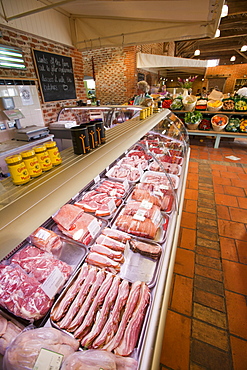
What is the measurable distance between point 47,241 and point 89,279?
433 mm

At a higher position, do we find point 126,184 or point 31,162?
point 31,162

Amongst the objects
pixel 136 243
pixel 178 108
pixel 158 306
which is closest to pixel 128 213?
pixel 136 243

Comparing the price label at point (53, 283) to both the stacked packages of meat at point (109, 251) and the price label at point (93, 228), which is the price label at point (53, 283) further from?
the price label at point (93, 228)

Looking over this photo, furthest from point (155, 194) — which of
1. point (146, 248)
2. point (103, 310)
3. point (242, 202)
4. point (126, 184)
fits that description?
point (242, 202)

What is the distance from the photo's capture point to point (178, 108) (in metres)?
5.78

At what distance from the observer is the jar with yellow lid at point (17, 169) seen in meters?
0.85

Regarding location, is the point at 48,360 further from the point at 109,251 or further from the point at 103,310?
the point at 109,251

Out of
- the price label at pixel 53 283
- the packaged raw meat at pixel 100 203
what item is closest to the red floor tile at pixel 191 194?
the packaged raw meat at pixel 100 203

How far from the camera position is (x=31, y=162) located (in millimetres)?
940

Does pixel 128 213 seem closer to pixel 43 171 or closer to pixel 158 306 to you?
pixel 158 306

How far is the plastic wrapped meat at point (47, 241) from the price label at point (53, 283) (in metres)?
0.25

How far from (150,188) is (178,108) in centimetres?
468

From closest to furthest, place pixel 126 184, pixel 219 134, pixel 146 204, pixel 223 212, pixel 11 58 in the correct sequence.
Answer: pixel 146 204 → pixel 126 184 → pixel 223 212 → pixel 11 58 → pixel 219 134

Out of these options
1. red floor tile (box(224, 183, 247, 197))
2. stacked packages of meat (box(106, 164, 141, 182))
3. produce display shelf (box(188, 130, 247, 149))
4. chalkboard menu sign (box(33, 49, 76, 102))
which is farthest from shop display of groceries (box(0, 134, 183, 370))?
produce display shelf (box(188, 130, 247, 149))
